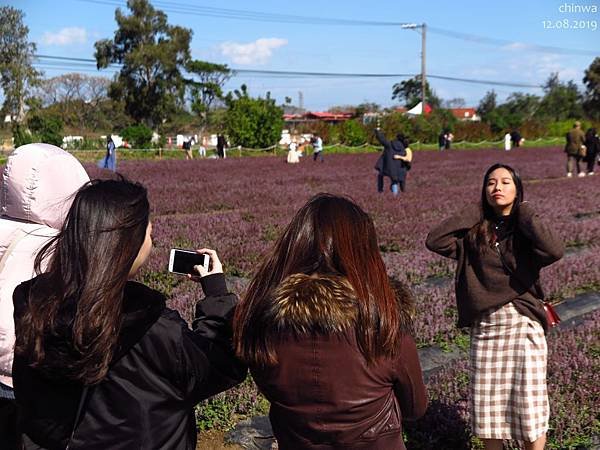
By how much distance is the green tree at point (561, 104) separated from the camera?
87188 millimetres

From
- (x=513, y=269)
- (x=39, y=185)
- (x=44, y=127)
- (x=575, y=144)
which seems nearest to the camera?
(x=39, y=185)

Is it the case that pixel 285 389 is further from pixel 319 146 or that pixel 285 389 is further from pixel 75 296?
pixel 319 146

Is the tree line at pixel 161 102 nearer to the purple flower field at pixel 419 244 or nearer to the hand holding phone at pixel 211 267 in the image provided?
the purple flower field at pixel 419 244

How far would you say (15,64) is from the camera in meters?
52.3

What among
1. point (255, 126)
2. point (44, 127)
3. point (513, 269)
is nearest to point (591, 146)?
point (513, 269)

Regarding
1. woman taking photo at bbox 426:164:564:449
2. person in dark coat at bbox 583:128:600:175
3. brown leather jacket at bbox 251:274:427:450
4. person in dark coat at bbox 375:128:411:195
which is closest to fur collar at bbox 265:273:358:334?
brown leather jacket at bbox 251:274:427:450

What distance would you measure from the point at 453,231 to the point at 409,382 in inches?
62.9

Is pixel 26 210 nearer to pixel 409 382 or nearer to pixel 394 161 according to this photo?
pixel 409 382

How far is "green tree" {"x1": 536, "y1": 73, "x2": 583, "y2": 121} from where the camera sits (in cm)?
8719

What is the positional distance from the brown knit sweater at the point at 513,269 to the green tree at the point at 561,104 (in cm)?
8865

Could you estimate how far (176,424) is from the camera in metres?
2.04

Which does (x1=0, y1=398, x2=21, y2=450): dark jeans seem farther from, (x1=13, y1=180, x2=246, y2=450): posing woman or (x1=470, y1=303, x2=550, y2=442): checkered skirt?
(x1=470, y1=303, x2=550, y2=442): checkered skirt

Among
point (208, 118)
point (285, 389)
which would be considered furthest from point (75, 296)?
point (208, 118)

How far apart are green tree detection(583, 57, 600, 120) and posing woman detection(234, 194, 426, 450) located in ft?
298
